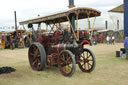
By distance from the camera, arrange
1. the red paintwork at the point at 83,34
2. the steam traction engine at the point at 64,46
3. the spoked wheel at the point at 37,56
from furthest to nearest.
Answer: the spoked wheel at the point at 37,56 < the red paintwork at the point at 83,34 < the steam traction engine at the point at 64,46

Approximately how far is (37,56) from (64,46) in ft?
3.99

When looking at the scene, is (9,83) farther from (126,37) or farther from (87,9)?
(126,37)

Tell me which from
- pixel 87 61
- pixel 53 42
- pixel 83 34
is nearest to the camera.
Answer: pixel 83 34

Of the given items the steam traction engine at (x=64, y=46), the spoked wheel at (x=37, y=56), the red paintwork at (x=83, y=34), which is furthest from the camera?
the spoked wheel at (x=37, y=56)

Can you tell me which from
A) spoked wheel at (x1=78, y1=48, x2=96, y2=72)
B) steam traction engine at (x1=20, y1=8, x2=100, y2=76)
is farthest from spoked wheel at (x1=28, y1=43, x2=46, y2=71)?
spoked wheel at (x1=78, y1=48, x2=96, y2=72)

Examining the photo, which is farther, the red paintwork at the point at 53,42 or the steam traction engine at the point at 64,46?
the red paintwork at the point at 53,42

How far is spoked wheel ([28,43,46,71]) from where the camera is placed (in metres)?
5.56

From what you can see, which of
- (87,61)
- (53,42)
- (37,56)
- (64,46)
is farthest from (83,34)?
(37,56)

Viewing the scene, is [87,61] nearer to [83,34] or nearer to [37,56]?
[83,34]

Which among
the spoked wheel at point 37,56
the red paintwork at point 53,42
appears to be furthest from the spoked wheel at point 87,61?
the spoked wheel at point 37,56

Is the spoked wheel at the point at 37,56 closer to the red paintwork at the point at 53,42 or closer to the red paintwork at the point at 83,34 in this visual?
the red paintwork at the point at 53,42

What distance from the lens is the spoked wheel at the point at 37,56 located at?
556 cm

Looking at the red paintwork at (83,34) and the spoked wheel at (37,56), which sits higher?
the red paintwork at (83,34)

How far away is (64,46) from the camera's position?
17.2 ft
